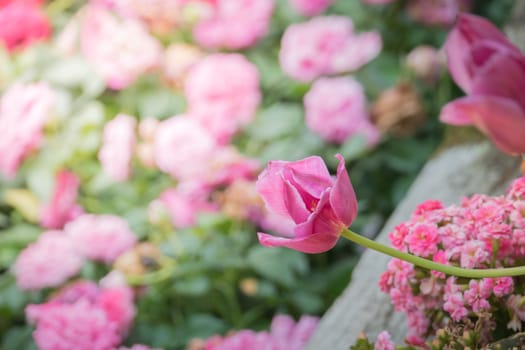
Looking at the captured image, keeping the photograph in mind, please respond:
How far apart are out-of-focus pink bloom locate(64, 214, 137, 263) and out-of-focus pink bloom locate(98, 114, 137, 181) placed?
0.47ft

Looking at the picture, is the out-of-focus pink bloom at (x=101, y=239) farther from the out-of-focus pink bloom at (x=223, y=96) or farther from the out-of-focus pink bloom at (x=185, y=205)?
the out-of-focus pink bloom at (x=223, y=96)

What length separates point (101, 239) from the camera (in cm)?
127

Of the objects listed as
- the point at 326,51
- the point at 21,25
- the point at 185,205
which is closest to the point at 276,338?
the point at 185,205

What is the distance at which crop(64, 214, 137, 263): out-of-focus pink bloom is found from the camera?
50.1 inches

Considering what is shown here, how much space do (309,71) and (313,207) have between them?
100 cm

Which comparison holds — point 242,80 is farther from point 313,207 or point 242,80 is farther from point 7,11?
point 313,207

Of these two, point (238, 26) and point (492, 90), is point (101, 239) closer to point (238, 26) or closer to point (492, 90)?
point (238, 26)

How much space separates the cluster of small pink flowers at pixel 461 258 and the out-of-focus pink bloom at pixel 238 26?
3.26ft

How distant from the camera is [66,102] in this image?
60.2 inches

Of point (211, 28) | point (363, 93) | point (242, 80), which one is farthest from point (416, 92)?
point (211, 28)

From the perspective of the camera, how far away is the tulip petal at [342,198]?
0.53 m

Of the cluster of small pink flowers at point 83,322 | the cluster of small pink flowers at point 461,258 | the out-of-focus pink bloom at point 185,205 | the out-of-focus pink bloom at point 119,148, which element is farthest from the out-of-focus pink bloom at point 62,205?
the cluster of small pink flowers at point 461,258

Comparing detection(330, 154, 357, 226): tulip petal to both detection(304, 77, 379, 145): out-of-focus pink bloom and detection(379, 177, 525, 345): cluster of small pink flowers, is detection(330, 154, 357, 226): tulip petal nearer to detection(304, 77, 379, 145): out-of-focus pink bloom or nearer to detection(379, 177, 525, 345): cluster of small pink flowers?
detection(379, 177, 525, 345): cluster of small pink flowers

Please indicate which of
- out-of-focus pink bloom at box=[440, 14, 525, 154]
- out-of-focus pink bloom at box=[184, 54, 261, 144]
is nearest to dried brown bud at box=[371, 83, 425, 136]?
out-of-focus pink bloom at box=[184, 54, 261, 144]
